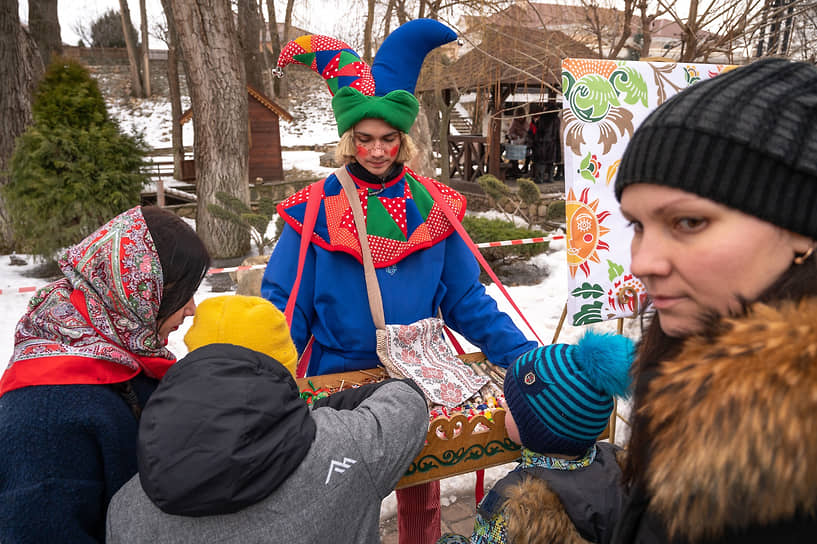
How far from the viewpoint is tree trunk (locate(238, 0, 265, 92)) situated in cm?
1431

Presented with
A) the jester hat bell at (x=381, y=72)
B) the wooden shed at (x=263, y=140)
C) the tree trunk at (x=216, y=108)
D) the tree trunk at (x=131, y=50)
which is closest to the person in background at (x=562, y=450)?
the jester hat bell at (x=381, y=72)

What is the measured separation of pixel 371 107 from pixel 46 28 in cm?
1053

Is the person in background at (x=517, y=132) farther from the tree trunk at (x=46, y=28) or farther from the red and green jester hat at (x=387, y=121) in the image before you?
the red and green jester hat at (x=387, y=121)

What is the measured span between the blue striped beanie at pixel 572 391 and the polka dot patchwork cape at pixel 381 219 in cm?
75

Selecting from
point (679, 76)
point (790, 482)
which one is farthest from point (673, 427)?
point (679, 76)

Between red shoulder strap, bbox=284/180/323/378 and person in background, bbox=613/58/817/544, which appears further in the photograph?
red shoulder strap, bbox=284/180/323/378

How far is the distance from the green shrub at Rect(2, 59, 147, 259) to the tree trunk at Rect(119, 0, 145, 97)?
21.2m

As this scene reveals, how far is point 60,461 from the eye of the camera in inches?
41.7

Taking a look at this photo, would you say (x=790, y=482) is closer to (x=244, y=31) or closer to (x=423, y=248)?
(x=423, y=248)

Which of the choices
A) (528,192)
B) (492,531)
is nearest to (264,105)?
(528,192)

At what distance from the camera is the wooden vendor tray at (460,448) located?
4.96 ft

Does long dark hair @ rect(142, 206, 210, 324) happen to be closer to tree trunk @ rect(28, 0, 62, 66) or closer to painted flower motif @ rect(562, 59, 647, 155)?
painted flower motif @ rect(562, 59, 647, 155)

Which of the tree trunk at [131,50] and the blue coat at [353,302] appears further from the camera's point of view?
the tree trunk at [131,50]

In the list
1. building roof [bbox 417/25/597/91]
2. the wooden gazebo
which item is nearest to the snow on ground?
the wooden gazebo
